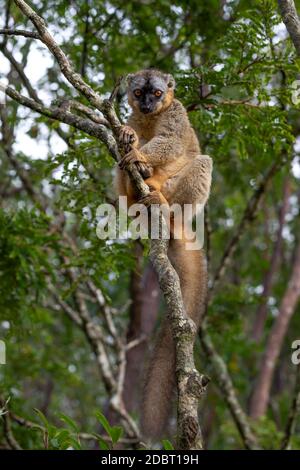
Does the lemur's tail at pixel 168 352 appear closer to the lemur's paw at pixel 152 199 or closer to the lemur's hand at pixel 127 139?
the lemur's paw at pixel 152 199

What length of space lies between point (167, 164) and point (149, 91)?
0.99 meters

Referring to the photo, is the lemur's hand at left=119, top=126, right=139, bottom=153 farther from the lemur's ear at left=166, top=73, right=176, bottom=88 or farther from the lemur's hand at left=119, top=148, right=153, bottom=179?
the lemur's ear at left=166, top=73, right=176, bottom=88

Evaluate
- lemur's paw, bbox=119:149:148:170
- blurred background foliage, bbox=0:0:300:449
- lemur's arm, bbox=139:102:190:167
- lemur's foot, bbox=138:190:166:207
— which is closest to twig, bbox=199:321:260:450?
blurred background foliage, bbox=0:0:300:449

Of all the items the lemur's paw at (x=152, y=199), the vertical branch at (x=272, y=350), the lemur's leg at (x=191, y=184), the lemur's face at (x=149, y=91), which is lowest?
the vertical branch at (x=272, y=350)

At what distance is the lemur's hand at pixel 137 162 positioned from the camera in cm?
612

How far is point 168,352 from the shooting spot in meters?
6.37

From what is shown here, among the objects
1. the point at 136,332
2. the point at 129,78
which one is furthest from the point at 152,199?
the point at 136,332

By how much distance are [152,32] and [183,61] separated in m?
1.04

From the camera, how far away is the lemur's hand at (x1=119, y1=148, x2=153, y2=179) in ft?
20.1

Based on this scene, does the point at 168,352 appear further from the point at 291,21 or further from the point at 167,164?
the point at 291,21

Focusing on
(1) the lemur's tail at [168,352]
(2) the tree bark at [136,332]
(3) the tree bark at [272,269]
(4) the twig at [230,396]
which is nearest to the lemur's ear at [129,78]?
(1) the lemur's tail at [168,352]

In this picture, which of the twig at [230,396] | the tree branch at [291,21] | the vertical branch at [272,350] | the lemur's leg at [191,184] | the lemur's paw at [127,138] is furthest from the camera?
the vertical branch at [272,350]

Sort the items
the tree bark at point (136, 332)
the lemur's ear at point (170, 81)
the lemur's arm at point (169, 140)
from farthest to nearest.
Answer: the tree bark at point (136, 332)
the lemur's ear at point (170, 81)
the lemur's arm at point (169, 140)

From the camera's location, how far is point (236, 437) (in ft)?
40.0
